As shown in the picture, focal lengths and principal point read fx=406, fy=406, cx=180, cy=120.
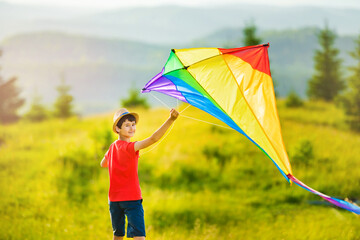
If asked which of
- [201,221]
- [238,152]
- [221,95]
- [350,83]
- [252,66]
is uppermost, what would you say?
[350,83]

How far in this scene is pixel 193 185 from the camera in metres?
11.8

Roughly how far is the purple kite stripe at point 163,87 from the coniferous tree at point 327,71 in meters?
19.1

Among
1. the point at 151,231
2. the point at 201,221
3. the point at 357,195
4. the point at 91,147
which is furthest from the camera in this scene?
the point at 91,147

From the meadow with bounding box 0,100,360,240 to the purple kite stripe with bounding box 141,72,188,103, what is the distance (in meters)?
2.79

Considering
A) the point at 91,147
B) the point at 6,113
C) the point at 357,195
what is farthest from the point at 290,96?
the point at 6,113

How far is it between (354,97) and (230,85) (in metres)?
14.1

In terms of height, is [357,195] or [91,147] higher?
[91,147]

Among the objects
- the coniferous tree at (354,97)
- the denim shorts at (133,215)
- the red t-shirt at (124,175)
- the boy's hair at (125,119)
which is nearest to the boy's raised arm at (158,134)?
the red t-shirt at (124,175)

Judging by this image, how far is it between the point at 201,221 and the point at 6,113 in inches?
703

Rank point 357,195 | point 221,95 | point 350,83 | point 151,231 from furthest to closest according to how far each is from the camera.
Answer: point 350,83, point 357,195, point 151,231, point 221,95

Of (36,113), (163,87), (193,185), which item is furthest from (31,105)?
(163,87)

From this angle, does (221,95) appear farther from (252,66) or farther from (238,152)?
(238,152)

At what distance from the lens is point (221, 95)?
219 inches

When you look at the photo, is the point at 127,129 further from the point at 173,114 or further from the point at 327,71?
the point at 327,71
